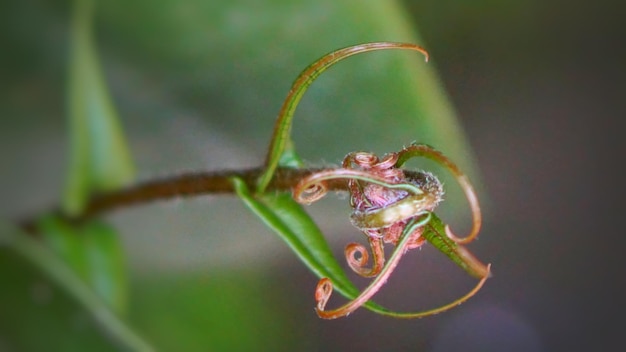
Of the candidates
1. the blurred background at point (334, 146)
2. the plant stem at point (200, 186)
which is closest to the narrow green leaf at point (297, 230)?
the plant stem at point (200, 186)

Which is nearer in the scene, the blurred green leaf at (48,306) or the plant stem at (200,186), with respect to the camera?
the plant stem at (200,186)

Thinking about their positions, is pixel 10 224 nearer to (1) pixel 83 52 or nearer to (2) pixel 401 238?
(1) pixel 83 52

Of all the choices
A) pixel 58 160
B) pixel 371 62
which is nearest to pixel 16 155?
pixel 58 160

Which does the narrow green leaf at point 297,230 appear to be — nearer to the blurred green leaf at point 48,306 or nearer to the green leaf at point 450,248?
the green leaf at point 450,248

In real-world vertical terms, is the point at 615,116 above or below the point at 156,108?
below

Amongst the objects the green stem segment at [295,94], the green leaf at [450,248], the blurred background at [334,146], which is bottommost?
the blurred background at [334,146]

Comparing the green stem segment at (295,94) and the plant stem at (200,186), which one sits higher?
the green stem segment at (295,94)

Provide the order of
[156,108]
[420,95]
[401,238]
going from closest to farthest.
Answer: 1. [401,238]
2. [420,95]
3. [156,108]
